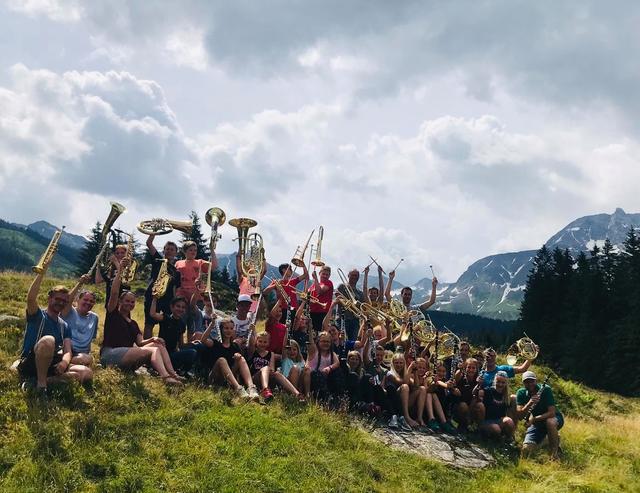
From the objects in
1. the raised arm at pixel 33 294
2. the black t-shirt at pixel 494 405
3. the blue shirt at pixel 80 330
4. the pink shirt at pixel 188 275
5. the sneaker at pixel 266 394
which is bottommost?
the black t-shirt at pixel 494 405

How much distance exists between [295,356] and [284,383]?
0.66 metres

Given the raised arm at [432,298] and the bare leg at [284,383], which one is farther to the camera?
the raised arm at [432,298]

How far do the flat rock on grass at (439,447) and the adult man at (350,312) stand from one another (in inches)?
122

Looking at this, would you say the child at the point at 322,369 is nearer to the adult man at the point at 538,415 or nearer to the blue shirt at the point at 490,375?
the blue shirt at the point at 490,375

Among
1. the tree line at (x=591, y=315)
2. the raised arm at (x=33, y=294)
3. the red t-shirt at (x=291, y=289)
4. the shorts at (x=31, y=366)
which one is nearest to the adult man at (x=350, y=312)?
the red t-shirt at (x=291, y=289)

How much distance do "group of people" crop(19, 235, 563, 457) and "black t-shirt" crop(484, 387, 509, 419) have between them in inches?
0.8

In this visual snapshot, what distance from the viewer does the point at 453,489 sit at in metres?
8.34

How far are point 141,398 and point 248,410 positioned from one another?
1697 mm

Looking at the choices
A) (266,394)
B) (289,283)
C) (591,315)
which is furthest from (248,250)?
(591,315)

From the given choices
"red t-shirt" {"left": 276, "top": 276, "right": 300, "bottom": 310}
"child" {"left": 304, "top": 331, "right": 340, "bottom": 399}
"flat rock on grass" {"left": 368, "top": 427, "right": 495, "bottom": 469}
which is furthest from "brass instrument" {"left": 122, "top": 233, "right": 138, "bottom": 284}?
"flat rock on grass" {"left": 368, "top": 427, "right": 495, "bottom": 469}

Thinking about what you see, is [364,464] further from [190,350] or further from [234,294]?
[234,294]

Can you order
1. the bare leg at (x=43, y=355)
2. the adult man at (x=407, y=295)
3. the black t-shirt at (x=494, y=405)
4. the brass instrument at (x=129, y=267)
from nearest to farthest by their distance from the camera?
the bare leg at (x=43, y=355)
the brass instrument at (x=129, y=267)
the black t-shirt at (x=494, y=405)
the adult man at (x=407, y=295)

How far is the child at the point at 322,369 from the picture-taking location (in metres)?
10.3

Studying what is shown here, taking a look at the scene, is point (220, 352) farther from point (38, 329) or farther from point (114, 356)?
point (38, 329)
